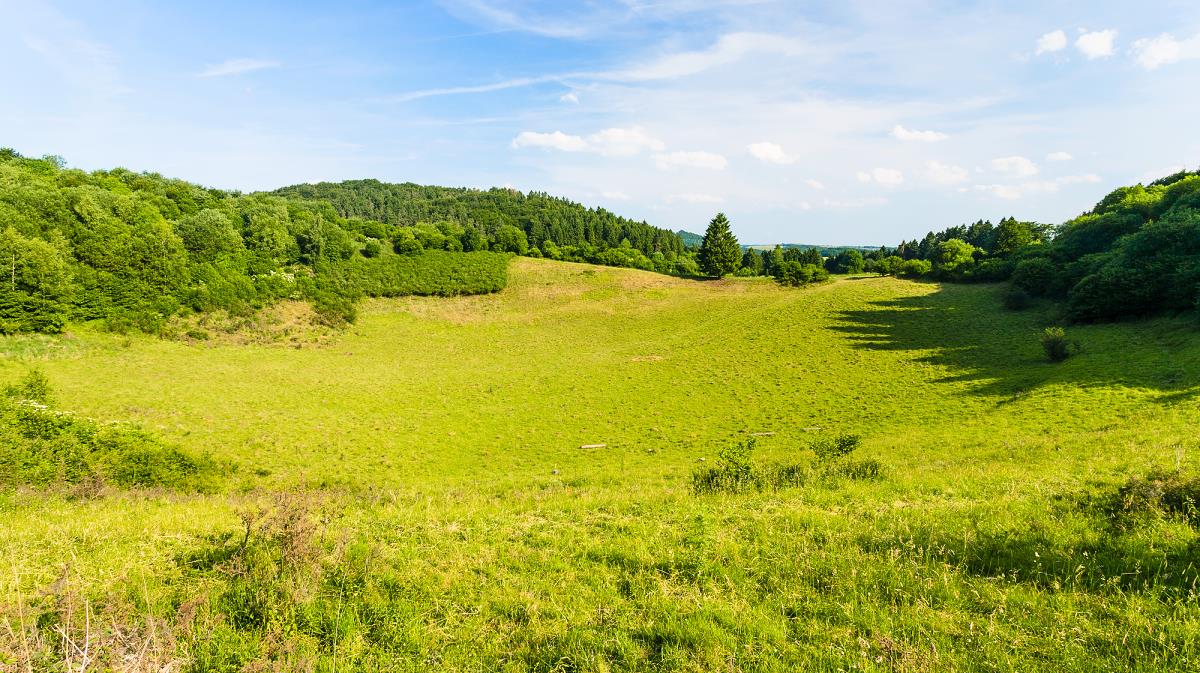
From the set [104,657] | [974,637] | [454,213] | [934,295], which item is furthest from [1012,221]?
[454,213]

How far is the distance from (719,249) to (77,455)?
3035 inches

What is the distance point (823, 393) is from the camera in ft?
107

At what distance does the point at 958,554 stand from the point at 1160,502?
421 cm

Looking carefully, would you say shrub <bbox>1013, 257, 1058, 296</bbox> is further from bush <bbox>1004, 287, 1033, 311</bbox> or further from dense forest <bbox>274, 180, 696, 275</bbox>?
dense forest <bbox>274, 180, 696, 275</bbox>

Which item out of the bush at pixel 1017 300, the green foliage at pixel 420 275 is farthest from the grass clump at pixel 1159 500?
the green foliage at pixel 420 275

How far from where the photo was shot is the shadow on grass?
78.7ft

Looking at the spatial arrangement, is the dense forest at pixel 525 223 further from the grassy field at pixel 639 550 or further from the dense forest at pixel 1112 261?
the grassy field at pixel 639 550

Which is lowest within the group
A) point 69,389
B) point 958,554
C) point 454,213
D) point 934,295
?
point 69,389

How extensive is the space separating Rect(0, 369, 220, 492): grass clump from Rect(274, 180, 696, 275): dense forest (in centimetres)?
7164

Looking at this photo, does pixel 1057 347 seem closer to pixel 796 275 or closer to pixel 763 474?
pixel 763 474

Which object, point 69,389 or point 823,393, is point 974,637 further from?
point 69,389

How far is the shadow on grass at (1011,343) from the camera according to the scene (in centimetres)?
2400

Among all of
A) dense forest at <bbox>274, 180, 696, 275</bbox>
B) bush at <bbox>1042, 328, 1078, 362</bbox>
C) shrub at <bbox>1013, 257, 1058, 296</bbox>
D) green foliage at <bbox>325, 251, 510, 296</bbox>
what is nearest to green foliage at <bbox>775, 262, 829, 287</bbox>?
dense forest at <bbox>274, 180, 696, 275</bbox>

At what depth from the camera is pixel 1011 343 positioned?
128 feet
